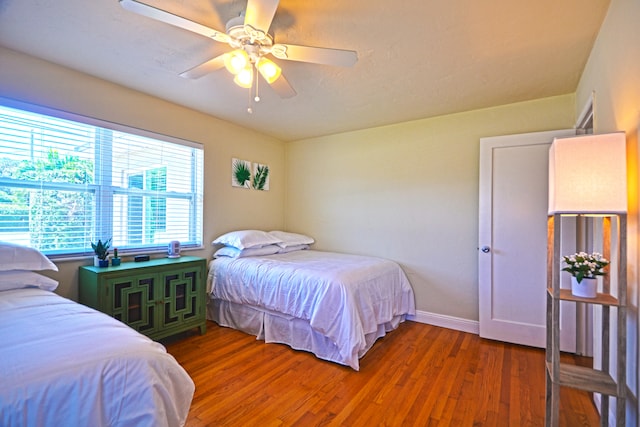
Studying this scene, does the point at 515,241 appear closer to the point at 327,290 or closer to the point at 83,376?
the point at 327,290

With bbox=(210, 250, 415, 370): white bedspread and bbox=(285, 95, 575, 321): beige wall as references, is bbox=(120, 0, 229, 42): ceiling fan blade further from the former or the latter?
bbox=(285, 95, 575, 321): beige wall

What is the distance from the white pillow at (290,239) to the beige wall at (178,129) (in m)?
0.40

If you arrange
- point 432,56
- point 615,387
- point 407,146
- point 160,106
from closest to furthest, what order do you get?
point 615,387, point 432,56, point 160,106, point 407,146

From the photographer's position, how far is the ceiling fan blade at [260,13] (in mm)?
1362

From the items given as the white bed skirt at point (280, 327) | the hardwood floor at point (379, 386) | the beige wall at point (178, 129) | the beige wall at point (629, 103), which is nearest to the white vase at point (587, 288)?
the beige wall at point (629, 103)

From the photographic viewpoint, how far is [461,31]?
73.0 inches

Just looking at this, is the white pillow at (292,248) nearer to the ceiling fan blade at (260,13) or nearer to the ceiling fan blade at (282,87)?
the ceiling fan blade at (282,87)

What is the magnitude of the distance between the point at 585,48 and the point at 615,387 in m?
2.09

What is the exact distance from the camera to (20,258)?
1.92 meters

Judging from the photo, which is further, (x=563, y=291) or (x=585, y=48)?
(x=585, y=48)

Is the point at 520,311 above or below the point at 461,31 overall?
below

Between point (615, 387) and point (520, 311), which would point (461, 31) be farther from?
point (520, 311)

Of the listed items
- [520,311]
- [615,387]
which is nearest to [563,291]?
[615,387]

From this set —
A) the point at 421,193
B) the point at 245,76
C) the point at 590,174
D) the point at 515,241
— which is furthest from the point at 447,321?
the point at 245,76
